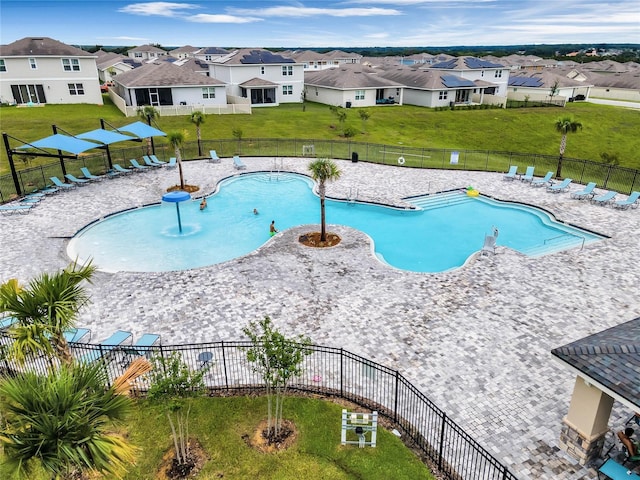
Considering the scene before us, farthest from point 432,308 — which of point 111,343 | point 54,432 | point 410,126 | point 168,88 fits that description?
point 168,88

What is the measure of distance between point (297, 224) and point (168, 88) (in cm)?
3606

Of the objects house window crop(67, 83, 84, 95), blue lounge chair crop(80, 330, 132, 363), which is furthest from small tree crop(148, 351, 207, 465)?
house window crop(67, 83, 84, 95)

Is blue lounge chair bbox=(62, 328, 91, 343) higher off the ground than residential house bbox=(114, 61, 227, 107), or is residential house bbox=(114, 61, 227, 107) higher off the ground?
residential house bbox=(114, 61, 227, 107)

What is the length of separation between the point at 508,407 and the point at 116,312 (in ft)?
41.6

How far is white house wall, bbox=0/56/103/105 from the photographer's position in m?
51.8

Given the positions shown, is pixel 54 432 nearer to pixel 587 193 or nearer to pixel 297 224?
pixel 297 224

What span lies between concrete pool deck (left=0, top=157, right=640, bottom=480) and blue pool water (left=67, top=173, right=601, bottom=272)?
5.52 feet

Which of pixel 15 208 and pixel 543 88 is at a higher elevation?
pixel 543 88

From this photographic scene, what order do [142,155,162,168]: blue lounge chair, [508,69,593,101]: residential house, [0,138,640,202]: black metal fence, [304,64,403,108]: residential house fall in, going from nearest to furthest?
1. [142,155,162,168]: blue lounge chair
2. [0,138,640,202]: black metal fence
3. [304,64,403,108]: residential house
4. [508,69,593,101]: residential house

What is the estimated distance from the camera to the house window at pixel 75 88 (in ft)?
179

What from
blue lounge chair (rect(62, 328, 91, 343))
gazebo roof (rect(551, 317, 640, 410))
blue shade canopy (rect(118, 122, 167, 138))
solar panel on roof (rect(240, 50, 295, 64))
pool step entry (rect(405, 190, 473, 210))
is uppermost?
solar panel on roof (rect(240, 50, 295, 64))

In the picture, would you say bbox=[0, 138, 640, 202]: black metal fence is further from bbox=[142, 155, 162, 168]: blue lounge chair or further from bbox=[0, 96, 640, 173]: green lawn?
bbox=[0, 96, 640, 173]: green lawn

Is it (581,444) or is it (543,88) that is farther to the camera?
(543,88)

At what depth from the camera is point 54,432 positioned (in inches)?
249
